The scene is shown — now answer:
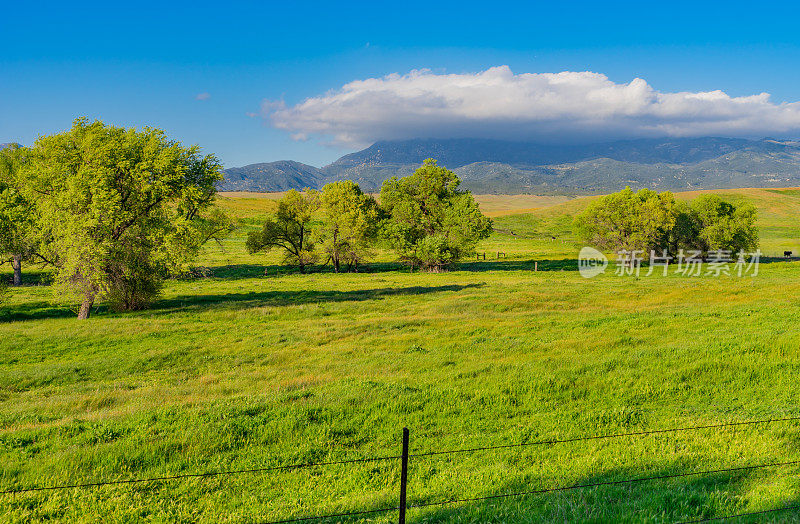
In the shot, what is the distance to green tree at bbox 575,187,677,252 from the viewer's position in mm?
69375

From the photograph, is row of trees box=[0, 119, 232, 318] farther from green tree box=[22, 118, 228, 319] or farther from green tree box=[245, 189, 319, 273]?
green tree box=[245, 189, 319, 273]

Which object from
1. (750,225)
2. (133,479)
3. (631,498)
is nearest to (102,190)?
(133,479)

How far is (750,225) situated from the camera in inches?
3078

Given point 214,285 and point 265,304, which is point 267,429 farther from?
point 214,285

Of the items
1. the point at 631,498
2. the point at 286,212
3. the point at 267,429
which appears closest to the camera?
the point at 631,498

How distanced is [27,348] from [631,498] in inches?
1085

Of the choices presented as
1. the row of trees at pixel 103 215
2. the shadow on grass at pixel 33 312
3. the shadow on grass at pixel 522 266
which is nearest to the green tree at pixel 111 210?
the row of trees at pixel 103 215

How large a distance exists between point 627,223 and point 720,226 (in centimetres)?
1766

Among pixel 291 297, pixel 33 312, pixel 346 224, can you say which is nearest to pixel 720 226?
pixel 346 224

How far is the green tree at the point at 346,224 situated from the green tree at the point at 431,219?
271 cm

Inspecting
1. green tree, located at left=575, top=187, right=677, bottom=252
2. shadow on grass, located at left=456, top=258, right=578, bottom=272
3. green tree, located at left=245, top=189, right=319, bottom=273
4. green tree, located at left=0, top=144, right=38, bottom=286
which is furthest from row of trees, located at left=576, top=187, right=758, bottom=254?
green tree, located at left=0, top=144, right=38, bottom=286

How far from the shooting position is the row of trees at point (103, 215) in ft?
95.0

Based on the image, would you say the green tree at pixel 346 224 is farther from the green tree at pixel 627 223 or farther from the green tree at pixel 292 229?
the green tree at pixel 627 223

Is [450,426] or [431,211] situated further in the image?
[431,211]
